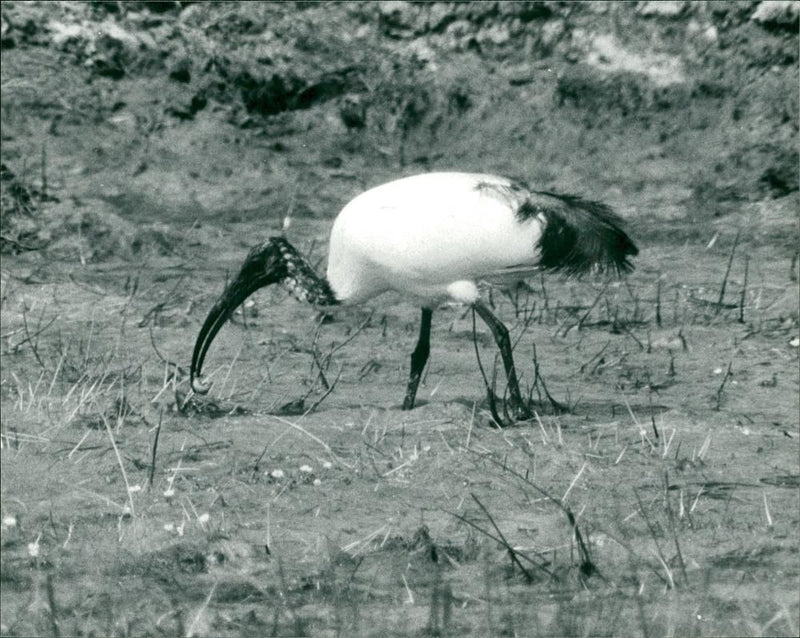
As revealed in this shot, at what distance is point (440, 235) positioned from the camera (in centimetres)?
616

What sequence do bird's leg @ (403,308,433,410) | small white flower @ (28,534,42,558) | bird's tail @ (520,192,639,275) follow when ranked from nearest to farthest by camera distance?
1. small white flower @ (28,534,42,558)
2. bird's tail @ (520,192,639,275)
3. bird's leg @ (403,308,433,410)

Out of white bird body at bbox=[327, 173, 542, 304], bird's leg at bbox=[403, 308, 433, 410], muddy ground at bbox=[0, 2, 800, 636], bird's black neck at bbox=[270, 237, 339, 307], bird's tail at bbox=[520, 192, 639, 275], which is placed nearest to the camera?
muddy ground at bbox=[0, 2, 800, 636]

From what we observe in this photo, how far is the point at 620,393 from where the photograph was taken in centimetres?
667

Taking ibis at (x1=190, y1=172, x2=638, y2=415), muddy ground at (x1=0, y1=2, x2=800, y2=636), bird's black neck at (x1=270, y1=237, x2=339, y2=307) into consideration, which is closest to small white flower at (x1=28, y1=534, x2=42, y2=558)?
muddy ground at (x1=0, y1=2, x2=800, y2=636)

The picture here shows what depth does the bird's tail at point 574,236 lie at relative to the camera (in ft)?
20.9

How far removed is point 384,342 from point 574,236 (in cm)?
144

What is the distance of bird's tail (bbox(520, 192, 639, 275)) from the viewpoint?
20.9ft

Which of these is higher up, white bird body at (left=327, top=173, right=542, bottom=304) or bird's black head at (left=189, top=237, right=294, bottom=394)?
white bird body at (left=327, top=173, right=542, bottom=304)

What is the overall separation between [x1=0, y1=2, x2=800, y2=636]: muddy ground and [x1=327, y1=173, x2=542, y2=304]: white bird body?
443 mm

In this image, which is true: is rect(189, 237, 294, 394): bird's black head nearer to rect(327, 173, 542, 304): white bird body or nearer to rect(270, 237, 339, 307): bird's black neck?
rect(270, 237, 339, 307): bird's black neck

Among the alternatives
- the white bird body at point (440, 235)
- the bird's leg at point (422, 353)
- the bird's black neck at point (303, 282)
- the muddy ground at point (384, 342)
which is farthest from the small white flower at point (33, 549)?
the bird's black neck at point (303, 282)

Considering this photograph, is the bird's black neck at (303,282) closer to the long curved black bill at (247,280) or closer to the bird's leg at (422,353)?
the long curved black bill at (247,280)

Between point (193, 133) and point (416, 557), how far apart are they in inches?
249

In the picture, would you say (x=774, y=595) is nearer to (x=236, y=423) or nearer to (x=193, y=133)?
(x=236, y=423)
